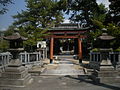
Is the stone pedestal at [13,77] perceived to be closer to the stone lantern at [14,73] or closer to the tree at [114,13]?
the stone lantern at [14,73]

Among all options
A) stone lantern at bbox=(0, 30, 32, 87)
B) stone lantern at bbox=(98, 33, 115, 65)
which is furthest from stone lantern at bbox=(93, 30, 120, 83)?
stone lantern at bbox=(0, 30, 32, 87)

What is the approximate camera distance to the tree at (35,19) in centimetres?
3117

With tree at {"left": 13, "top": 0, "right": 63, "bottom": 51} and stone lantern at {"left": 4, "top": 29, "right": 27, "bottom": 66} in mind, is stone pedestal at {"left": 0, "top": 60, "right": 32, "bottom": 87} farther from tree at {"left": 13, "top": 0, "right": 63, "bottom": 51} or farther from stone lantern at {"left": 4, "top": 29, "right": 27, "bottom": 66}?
tree at {"left": 13, "top": 0, "right": 63, "bottom": 51}

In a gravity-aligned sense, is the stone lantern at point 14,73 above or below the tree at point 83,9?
below

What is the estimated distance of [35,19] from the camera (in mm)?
34219

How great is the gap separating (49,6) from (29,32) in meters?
8.34

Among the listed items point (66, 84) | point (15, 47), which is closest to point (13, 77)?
point (15, 47)

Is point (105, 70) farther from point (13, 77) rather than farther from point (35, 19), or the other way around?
point (35, 19)

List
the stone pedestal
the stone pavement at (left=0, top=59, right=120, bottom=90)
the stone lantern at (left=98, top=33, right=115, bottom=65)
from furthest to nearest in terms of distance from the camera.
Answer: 1. the stone lantern at (left=98, top=33, right=115, bottom=65)
2. the stone pedestal
3. the stone pavement at (left=0, top=59, right=120, bottom=90)

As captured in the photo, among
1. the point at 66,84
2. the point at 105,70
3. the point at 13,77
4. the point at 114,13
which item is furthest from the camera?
the point at 114,13

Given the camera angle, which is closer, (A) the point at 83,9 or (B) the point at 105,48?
(B) the point at 105,48

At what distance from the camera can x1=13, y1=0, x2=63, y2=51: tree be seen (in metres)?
31.2

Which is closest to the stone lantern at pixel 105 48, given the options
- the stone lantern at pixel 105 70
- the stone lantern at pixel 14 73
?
the stone lantern at pixel 105 70

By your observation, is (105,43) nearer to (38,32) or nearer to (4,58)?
(4,58)
